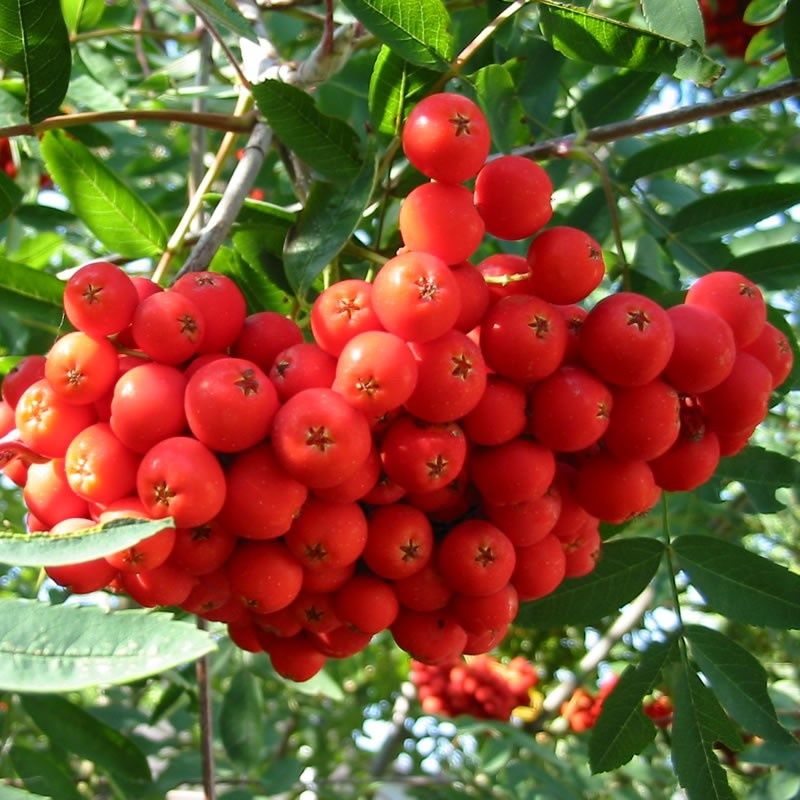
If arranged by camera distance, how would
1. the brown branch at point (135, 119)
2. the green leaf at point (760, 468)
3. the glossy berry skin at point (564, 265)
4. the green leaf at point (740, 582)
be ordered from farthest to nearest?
the green leaf at point (760, 468), the green leaf at point (740, 582), the brown branch at point (135, 119), the glossy berry skin at point (564, 265)

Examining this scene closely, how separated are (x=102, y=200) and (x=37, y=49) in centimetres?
26

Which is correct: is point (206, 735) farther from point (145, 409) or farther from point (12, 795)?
point (145, 409)

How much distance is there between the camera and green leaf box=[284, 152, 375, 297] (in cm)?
131

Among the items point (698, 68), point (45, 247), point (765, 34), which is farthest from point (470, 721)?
point (698, 68)

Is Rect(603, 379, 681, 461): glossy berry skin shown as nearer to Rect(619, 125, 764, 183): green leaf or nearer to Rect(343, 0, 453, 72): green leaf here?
Rect(343, 0, 453, 72): green leaf

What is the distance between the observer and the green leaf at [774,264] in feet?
5.99

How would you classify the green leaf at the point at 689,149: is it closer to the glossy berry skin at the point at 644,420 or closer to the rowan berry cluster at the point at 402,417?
the rowan berry cluster at the point at 402,417

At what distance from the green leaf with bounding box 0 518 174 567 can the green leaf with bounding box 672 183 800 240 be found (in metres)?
1.28

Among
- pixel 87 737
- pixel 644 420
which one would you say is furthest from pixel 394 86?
pixel 87 737

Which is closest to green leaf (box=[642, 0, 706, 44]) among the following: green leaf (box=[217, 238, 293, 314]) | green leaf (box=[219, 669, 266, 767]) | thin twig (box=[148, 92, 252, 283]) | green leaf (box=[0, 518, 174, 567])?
green leaf (box=[217, 238, 293, 314])

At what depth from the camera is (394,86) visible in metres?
1.39

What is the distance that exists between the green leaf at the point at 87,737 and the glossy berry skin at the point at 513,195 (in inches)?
50.2

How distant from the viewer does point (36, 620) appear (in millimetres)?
868

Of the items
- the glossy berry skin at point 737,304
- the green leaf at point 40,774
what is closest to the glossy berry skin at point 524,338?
the glossy berry skin at point 737,304
